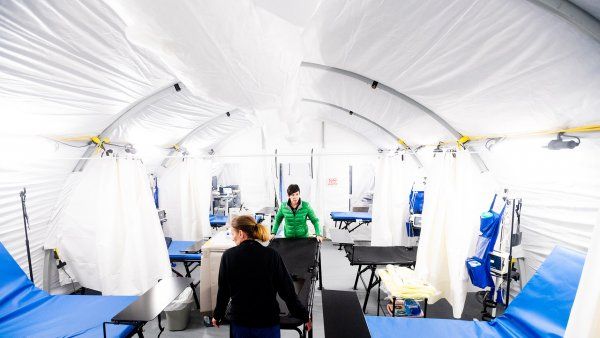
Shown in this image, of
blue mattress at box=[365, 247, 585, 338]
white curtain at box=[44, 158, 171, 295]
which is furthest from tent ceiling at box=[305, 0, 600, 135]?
white curtain at box=[44, 158, 171, 295]

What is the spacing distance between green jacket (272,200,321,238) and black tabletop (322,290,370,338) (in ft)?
4.45

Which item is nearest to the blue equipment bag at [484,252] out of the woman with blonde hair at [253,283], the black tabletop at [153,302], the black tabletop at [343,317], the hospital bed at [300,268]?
the black tabletop at [343,317]

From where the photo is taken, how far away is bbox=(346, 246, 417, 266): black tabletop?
3439mm

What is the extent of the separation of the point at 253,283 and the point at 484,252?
2.67 metres

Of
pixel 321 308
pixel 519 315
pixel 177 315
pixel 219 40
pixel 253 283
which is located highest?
pixel 219 40

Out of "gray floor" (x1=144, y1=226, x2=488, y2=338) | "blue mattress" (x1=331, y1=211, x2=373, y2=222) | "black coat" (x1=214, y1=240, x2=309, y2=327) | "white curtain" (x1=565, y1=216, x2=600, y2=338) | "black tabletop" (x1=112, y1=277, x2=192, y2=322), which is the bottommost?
"gray floor" (x1=144, y1=226, x2=488, y2=338)

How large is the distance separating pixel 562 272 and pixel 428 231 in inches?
49.3

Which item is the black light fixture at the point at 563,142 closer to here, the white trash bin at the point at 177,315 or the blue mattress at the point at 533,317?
the blue mattress at the point at 533,317

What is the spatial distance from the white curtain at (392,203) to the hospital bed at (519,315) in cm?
259

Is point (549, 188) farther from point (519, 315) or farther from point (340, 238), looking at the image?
point (340, 238)

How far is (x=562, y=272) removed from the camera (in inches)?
80.8

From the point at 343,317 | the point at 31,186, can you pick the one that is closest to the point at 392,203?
the point at 343,317

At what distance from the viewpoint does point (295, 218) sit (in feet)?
11.5

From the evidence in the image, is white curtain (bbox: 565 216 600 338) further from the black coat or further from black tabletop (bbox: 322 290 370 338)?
the black coat
